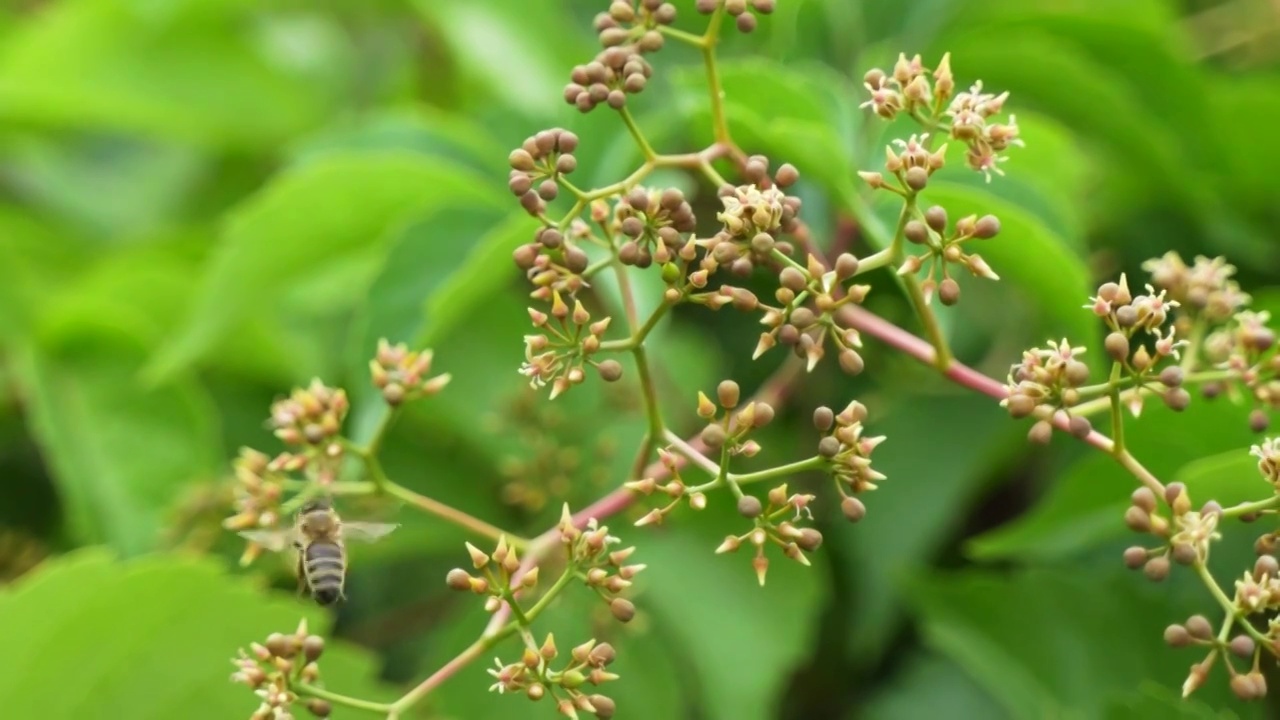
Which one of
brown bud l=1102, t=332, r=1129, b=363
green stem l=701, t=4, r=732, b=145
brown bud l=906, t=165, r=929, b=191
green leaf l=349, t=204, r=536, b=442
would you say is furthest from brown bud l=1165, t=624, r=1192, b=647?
green leaf l=349, t=204, r=536, b=442

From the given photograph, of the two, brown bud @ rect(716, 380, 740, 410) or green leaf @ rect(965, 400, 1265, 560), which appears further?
green leaf @ rect(965, 400, 1265, 560)

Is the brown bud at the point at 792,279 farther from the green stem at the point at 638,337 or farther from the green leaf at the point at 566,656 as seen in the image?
the green leaf at the point at 566,656

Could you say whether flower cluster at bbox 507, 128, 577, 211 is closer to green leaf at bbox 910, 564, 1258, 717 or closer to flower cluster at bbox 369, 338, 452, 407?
flower cluster at bbox 369, 338, 452, 407

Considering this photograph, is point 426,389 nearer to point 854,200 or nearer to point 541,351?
point 541,351

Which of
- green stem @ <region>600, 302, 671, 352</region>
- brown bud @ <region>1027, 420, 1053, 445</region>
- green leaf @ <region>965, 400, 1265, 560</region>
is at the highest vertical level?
green stem @ <region>600, 302, 671, 352</region>

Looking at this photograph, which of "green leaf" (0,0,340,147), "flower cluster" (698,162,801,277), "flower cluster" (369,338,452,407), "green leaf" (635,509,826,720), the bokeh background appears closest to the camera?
"flower cluster" (698,162,801,277)

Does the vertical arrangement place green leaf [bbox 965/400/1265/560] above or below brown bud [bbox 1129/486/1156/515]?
below

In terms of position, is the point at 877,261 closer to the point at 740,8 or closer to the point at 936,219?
the point at 936,219
